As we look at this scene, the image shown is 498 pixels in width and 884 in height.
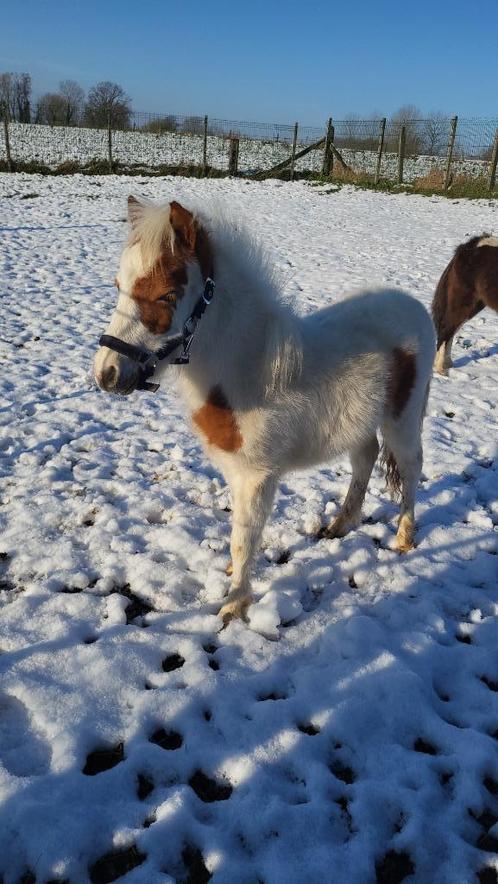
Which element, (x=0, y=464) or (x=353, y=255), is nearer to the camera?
(x=0, y=464)

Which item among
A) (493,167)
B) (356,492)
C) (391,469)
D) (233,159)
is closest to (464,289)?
(391,469)

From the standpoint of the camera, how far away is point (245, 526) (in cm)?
283

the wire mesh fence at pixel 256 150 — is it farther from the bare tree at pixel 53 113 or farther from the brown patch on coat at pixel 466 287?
the brown patch on coat at pixel 466 287

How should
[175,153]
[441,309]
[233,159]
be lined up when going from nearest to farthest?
[441,309] → [233,159] → [175,153]

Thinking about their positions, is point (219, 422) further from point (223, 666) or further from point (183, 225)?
point (223, 666)

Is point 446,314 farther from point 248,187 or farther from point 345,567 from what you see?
point 248,187

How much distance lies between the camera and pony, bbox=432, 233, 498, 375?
5898 mm

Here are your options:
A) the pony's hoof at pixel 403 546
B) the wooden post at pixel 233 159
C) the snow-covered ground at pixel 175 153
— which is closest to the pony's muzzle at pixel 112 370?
the pony's hoof at pixel 403 546

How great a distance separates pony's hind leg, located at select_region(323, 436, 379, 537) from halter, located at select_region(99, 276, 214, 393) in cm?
166

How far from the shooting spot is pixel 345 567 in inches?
131

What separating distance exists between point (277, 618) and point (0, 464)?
8.04ft

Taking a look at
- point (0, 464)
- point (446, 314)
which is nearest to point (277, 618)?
point (0, 464)

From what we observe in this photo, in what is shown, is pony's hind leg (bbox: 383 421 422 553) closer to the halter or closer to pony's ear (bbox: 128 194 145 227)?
the halter

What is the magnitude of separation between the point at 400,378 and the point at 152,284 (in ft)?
5.04
